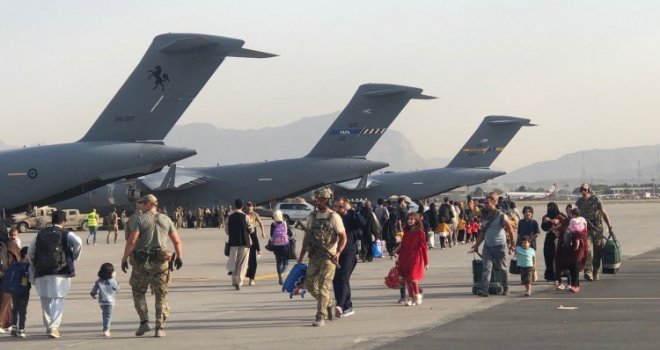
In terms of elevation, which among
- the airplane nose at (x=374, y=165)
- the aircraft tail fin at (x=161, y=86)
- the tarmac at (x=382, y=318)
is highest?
the aircraft tail fin at (x=161, y=86)

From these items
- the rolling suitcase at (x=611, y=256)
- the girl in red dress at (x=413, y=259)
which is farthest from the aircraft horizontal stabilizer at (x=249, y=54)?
the girl in red dress at (x=413, y=259)

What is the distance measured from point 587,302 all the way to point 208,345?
6024mm

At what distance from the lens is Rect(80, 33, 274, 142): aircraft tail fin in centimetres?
2981

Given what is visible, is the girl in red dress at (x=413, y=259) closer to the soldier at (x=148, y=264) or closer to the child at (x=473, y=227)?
the soldier at (x=148, y=264)

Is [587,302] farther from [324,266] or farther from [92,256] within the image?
[92,256]

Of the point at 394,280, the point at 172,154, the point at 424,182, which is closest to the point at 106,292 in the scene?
the point at 394,280

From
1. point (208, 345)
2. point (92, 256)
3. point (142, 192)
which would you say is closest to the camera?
point (208, 345)

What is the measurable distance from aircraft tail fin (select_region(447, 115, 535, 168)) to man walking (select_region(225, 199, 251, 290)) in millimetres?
52410

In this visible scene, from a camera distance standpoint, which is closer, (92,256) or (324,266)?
(324,266)

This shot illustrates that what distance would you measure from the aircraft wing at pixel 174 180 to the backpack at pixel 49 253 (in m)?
39.2

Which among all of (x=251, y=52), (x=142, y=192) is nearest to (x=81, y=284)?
(x=251, y=52)

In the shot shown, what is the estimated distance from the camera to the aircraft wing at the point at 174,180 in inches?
2028

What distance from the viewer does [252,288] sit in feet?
59.7

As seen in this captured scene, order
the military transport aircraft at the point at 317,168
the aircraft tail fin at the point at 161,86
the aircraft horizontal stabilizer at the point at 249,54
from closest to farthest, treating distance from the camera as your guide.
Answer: the aircraft horizontal stabilizer at the point at 249,54 → the aircraft tail fin at the point at 161,86 → the military transport aircraft at the point at 317,168
